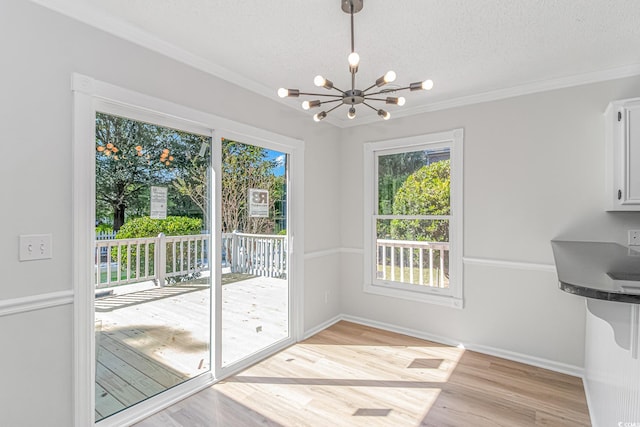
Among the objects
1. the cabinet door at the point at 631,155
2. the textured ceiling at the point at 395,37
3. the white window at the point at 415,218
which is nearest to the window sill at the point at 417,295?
the white window at the point at 415,218

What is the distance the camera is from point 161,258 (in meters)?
2.39

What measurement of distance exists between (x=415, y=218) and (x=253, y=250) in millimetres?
1896

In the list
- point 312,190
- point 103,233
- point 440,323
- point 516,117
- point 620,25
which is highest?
point 620,25

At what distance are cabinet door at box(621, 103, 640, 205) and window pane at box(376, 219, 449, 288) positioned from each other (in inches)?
58.4

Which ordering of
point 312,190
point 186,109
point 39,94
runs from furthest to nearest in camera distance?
point 312,190, point 186,109, point 39,94

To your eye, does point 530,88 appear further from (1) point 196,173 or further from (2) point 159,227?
(2) point 159,227

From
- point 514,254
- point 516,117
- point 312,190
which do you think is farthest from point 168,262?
point 516,117

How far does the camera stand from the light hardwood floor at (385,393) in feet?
7.22

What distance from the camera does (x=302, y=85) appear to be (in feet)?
9.70

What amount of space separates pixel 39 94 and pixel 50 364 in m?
1.51

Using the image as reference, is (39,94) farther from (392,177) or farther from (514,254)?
(514,254)

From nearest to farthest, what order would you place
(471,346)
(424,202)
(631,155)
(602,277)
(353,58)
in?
(602,277), (353,58), (631,155), (471,346), (424,202)

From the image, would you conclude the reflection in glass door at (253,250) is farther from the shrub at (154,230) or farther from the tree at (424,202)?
the tree at (424,202)

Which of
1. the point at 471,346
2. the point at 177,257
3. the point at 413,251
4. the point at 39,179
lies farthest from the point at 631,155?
the point at 39,179
